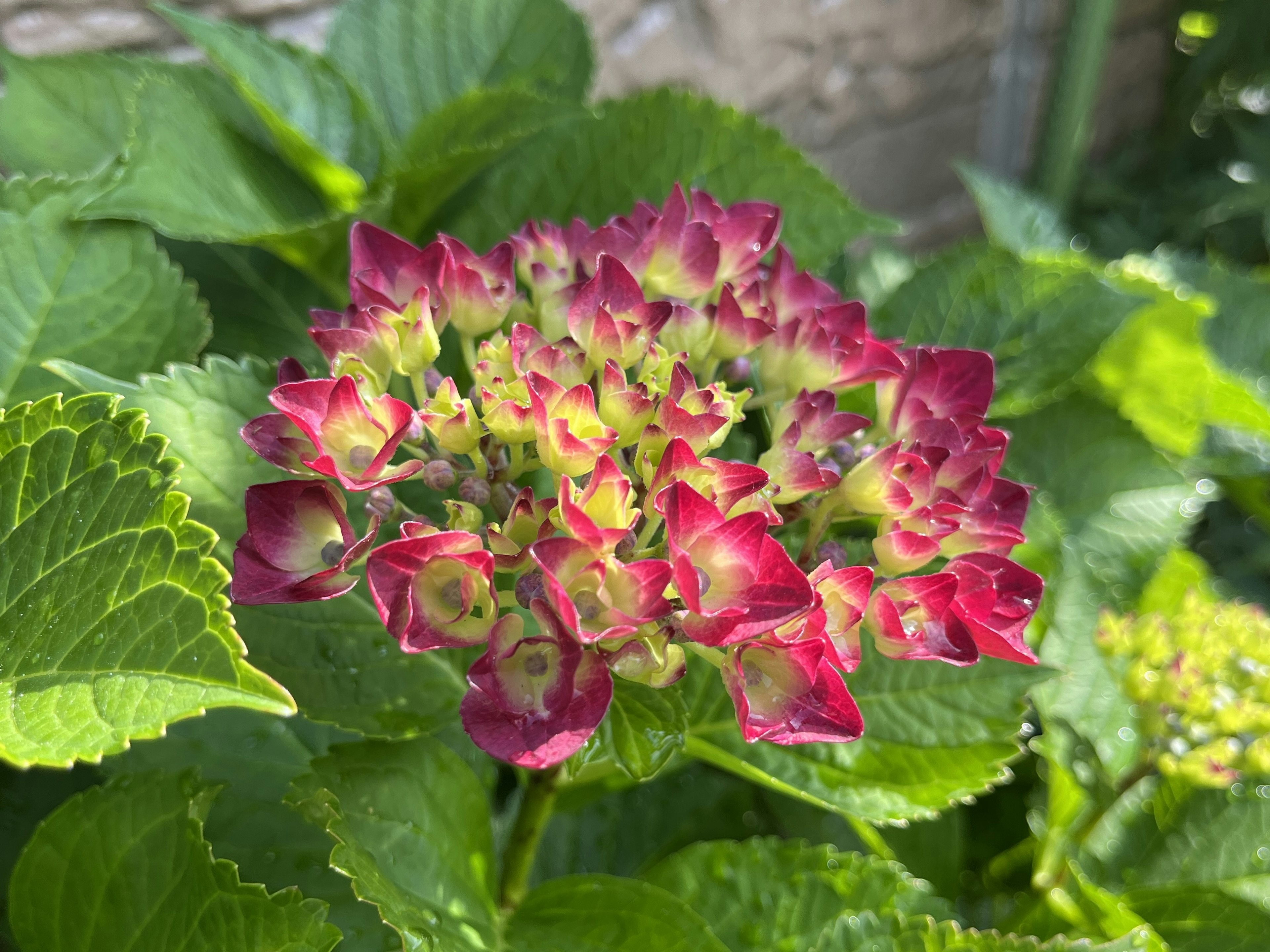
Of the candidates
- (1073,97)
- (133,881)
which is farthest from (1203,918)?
(1073,97)

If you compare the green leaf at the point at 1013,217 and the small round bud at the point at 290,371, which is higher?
the small round bud at the point at 290,371

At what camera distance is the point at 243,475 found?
0.39m

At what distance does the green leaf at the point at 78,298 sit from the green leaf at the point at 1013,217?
0.84 m

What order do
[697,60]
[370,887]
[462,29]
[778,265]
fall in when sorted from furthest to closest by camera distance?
[697,60] → [462,29] → [778,265] → [370,887]

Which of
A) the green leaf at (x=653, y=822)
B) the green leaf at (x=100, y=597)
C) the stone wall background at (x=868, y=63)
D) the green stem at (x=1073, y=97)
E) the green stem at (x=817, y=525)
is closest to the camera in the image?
the green leaf at (x=100, y=597)

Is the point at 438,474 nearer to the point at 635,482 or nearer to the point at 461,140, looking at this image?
the point at 635,482

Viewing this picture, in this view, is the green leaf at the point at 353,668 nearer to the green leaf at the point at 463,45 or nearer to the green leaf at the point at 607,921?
the green leaf at the point at 607,921

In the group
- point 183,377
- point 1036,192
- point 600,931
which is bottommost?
point 1036,192

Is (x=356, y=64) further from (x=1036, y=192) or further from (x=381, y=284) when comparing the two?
(x=1036, y=192)

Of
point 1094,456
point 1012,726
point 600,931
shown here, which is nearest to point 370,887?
point 600,931

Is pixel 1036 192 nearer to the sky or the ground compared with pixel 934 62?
nearer to the ground

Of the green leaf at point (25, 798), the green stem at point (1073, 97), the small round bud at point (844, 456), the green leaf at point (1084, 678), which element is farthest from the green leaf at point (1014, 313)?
the green stem at point (1073, 97)

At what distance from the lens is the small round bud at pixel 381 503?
340 millimetres

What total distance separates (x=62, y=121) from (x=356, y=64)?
195 millimetres
